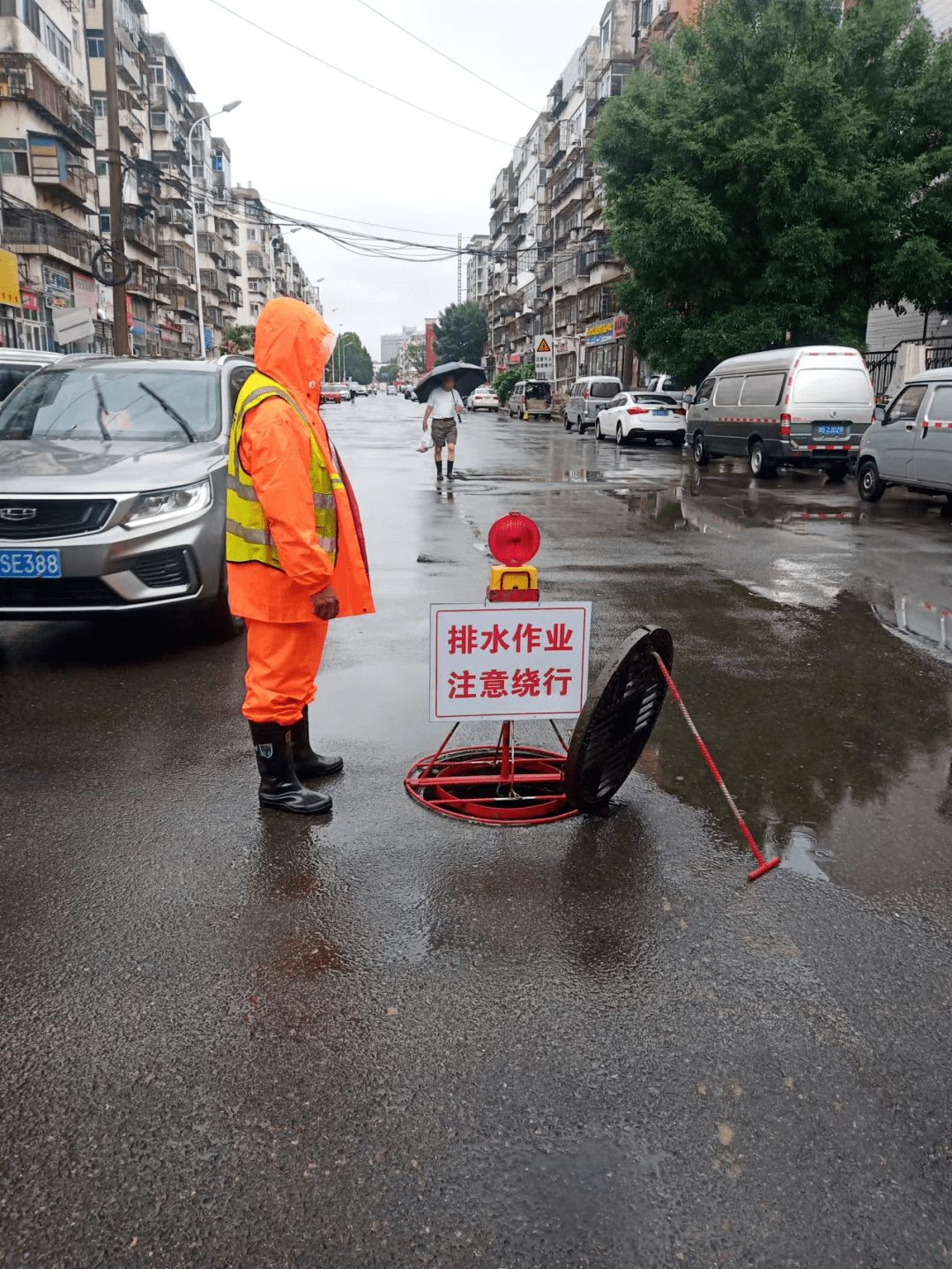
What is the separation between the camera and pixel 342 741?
4.96 meters

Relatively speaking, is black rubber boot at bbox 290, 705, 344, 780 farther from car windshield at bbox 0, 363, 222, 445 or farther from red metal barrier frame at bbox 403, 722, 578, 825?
car windshield at bbox 0, 363, 222, 445

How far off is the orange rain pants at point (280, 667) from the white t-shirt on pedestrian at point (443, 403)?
1270 centimetres

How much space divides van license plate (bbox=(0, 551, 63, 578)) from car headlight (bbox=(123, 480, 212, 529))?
0.43m

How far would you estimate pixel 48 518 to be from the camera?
579 centimetres

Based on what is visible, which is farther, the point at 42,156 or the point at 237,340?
the point at 237,340

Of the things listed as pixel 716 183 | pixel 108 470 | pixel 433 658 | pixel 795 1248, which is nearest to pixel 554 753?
pixel 433 658

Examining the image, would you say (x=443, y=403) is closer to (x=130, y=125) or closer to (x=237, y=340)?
(x=130, y=125)

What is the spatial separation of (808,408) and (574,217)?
59160 millimetres

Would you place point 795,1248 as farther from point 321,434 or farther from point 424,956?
point 321,434

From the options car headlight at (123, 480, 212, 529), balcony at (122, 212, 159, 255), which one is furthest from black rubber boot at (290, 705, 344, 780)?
balcony at (122, 212, 159, 255)

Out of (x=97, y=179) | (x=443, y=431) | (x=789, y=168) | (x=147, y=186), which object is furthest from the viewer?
(x=147, y=186)

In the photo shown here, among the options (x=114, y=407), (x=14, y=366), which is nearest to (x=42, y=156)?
(x=14, y=366)

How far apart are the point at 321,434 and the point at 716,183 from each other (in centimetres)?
2496

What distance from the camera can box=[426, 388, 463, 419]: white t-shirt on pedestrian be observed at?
16391mm
